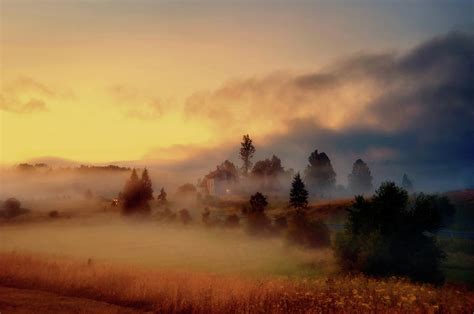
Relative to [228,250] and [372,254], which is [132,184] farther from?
[372,254]

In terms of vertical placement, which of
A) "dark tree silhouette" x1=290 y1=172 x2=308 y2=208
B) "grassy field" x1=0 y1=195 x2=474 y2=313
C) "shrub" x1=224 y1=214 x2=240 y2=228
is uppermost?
"dark tree silhouette" x1=290 y1=172 x2=308 y2=208

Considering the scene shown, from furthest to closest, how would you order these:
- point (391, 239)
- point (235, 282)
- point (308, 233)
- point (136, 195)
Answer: point (136, 195)
point (308, 233)
point (391, 239)
point (235, 282)

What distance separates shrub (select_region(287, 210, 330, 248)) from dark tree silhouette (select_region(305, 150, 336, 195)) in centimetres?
11052

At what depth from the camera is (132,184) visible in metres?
84.8

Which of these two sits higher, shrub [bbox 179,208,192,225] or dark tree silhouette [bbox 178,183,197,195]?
dark tree silhouette [bbox 178,183,197,195]

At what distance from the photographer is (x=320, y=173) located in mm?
151750

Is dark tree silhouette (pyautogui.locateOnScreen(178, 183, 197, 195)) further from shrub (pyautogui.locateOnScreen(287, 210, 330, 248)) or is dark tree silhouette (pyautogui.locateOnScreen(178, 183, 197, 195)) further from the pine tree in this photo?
shrub (pyautogui.locateOnScreen(287, 210, 330, 248))

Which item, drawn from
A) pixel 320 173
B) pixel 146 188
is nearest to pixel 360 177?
pixel 320 173

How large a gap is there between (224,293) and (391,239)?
1404 cm

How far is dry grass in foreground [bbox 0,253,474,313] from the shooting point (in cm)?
1631

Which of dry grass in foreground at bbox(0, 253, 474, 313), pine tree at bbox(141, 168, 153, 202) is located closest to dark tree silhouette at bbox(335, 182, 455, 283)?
dry grass in foreground at bbox(0, 253, 474, 313)

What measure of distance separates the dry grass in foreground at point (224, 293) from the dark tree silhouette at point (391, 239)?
4.48 metres

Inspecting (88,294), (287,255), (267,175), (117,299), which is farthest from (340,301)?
(267,175)

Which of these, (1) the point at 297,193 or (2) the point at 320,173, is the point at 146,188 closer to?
(1) the point at 297,193
